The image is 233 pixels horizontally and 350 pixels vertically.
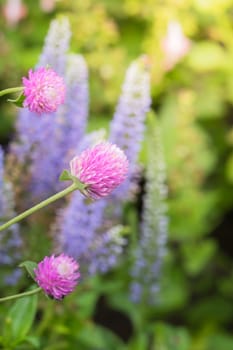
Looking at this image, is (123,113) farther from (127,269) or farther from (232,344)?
(232,344)

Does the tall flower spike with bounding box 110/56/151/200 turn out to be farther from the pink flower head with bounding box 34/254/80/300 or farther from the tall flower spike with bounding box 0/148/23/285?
the pink flower head with bounding box 34/254/80/300

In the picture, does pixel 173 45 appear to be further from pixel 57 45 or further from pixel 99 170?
pixel 99 170

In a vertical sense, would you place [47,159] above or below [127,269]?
below

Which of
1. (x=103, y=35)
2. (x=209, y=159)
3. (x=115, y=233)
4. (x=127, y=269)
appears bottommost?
(x=115, y=233)

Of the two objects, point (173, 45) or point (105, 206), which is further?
point (173, 45)

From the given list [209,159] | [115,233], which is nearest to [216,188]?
[209,159]

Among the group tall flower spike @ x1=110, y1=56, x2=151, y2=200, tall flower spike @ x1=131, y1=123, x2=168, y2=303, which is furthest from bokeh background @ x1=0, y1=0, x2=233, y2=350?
tall flower spike @ x1=110, y1=56, x2=151, y2=200

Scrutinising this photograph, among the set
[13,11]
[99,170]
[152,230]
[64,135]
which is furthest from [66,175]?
[13,11]
